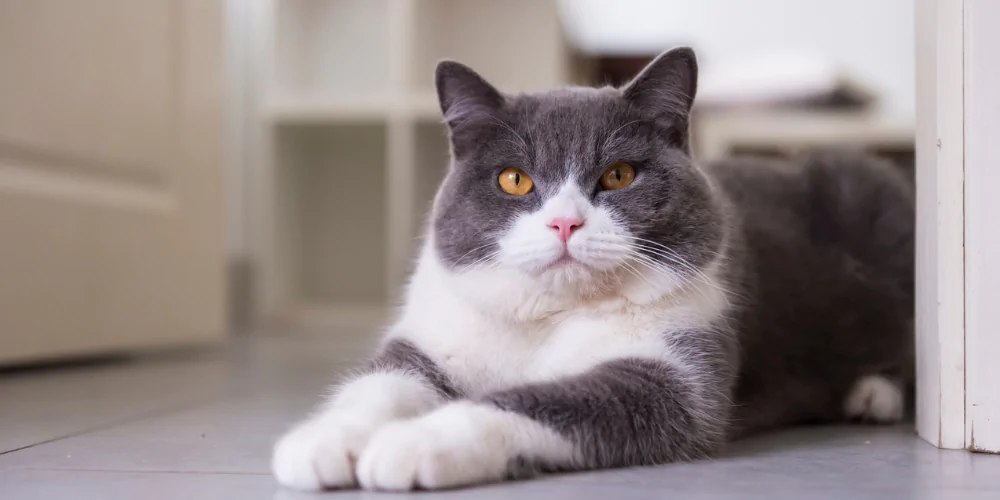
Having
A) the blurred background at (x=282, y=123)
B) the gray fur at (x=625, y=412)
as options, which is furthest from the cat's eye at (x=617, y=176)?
the blurred background at (x=282, y=123)

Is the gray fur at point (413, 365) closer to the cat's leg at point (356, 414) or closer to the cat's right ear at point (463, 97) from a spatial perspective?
the cat's leg at point (356, 414)

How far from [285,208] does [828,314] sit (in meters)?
2.81

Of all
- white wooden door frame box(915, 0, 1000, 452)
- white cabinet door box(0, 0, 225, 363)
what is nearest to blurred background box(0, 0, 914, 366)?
white cabinet door box(0, 0, 225, 363)

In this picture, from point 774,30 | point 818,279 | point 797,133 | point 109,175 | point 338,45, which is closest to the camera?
point 818,279

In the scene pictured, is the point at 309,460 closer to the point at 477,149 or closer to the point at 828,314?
the point at 477,149

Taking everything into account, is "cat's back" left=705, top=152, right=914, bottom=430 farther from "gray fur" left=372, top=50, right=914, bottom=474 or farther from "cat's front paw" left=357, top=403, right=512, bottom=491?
"cat's front paw" left=357, top=403, right=512, bottom=491

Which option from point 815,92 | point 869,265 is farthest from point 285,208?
point 869,265

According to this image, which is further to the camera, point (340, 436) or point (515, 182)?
point (515, 182)

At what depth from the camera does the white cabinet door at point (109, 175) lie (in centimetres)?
194

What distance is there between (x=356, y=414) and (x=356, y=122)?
2826mm

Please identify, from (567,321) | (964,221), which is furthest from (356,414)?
(964,221)

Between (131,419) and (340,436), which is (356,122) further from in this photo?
(340,436)

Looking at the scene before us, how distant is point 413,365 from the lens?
4.07 feet

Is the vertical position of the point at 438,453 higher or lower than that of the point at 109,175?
lower
